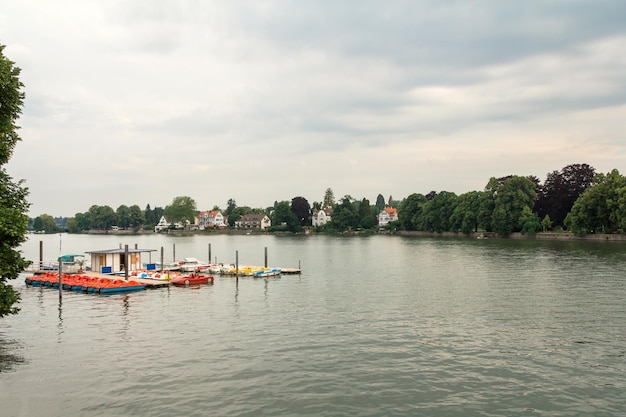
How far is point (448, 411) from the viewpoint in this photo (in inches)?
747

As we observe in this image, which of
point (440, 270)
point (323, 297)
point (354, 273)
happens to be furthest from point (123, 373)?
point (440, 270)

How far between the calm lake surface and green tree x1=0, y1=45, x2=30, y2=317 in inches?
202

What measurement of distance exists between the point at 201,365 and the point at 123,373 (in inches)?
148

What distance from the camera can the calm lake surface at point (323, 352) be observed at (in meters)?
20.0

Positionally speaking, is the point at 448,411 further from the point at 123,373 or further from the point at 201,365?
the point at 123,373

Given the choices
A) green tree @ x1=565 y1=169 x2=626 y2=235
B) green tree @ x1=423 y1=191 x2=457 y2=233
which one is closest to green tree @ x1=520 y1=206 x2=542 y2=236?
green tree @ x1=565 y1=169 x2=626 y2=235

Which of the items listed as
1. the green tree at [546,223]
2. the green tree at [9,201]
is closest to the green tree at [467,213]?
the green tree at [546,223]

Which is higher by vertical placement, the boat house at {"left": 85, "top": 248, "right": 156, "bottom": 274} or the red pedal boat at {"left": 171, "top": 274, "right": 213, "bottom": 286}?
the boat house at {"left": 85, "top": 248, "right": 156, "bottom": 274}

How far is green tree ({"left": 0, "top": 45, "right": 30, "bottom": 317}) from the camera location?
22.2 meters

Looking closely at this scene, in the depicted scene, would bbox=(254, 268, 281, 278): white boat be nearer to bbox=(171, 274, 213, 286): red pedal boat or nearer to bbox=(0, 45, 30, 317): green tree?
bbox=(171, 274, 213, 286): red pedal boat

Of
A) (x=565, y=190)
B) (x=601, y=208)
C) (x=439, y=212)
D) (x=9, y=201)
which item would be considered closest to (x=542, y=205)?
(x=565, y=190)

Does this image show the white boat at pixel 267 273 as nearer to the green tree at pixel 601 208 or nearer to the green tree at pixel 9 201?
the green tree at pixel 9 201

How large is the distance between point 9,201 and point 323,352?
18214 mm

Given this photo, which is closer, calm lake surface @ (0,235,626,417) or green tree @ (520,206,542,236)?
calm lake surface @ (0,235,626,417)
